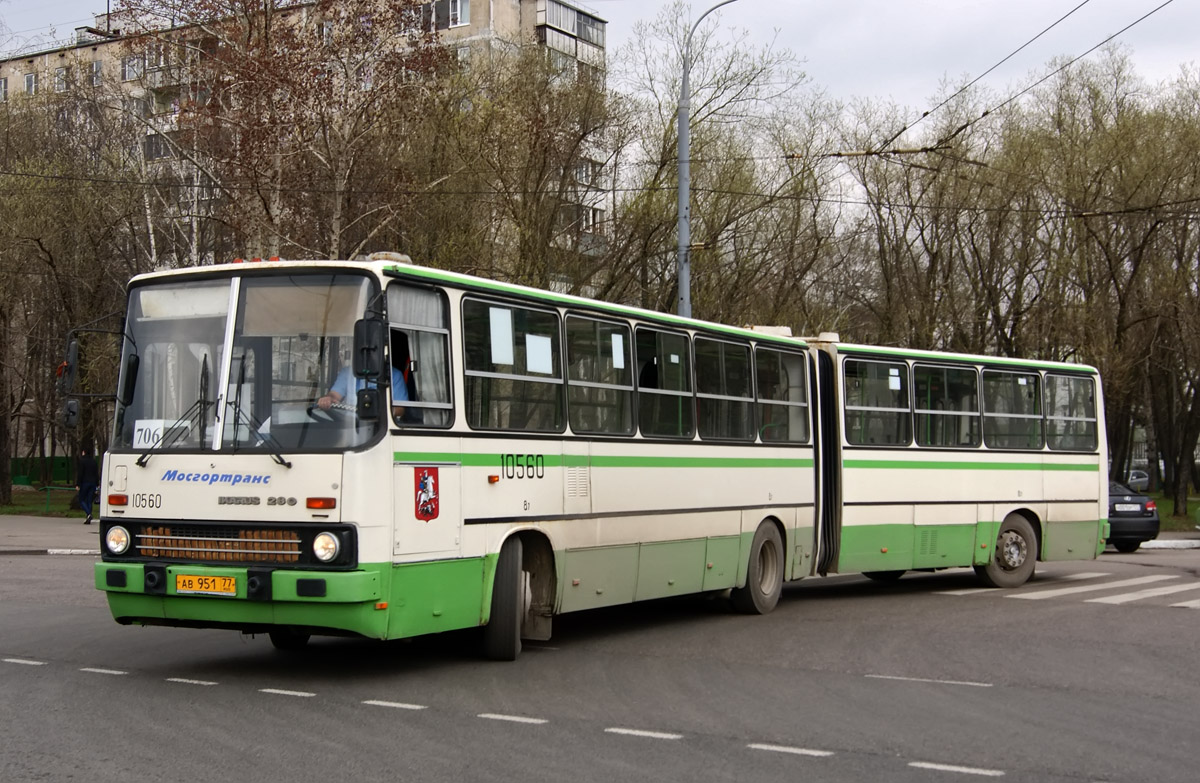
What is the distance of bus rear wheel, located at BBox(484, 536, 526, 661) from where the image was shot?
11.3 meters

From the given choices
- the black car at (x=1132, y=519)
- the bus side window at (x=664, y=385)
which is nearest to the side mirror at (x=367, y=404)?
the bus side window at (x=664, y=385)

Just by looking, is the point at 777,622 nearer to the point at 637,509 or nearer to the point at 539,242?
the point at 637,509

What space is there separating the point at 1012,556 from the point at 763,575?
4.91m

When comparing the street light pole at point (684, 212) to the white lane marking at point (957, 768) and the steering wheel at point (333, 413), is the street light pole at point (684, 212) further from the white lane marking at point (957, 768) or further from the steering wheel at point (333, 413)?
the white lane marking at point (957, 768)

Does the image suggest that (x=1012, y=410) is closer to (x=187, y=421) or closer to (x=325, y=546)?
(x=325, y=546)

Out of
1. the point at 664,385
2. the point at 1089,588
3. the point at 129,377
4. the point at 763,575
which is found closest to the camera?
the point at 129,377

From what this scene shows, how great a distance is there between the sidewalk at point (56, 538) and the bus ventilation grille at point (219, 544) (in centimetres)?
1201

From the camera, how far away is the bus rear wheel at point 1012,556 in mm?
18875

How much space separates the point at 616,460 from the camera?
42.6 feet

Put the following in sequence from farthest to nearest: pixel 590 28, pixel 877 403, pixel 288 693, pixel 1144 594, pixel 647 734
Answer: pixel 590 28 → pixel 1144 594 → pixel 877 403 → pixel 288 693 → pixel 647 734

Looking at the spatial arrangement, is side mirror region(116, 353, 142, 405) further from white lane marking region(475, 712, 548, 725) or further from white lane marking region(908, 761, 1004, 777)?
white lane marking region(908, 761, 1004, 777)

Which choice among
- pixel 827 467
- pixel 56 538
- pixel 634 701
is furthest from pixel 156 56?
pixel 634 701

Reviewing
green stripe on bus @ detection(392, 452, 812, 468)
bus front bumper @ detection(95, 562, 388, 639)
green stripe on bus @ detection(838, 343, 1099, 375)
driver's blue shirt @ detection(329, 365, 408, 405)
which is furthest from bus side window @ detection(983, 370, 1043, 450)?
bus front bumper @ detection(95, 562, 388, 639)

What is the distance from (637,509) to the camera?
1326 cm
